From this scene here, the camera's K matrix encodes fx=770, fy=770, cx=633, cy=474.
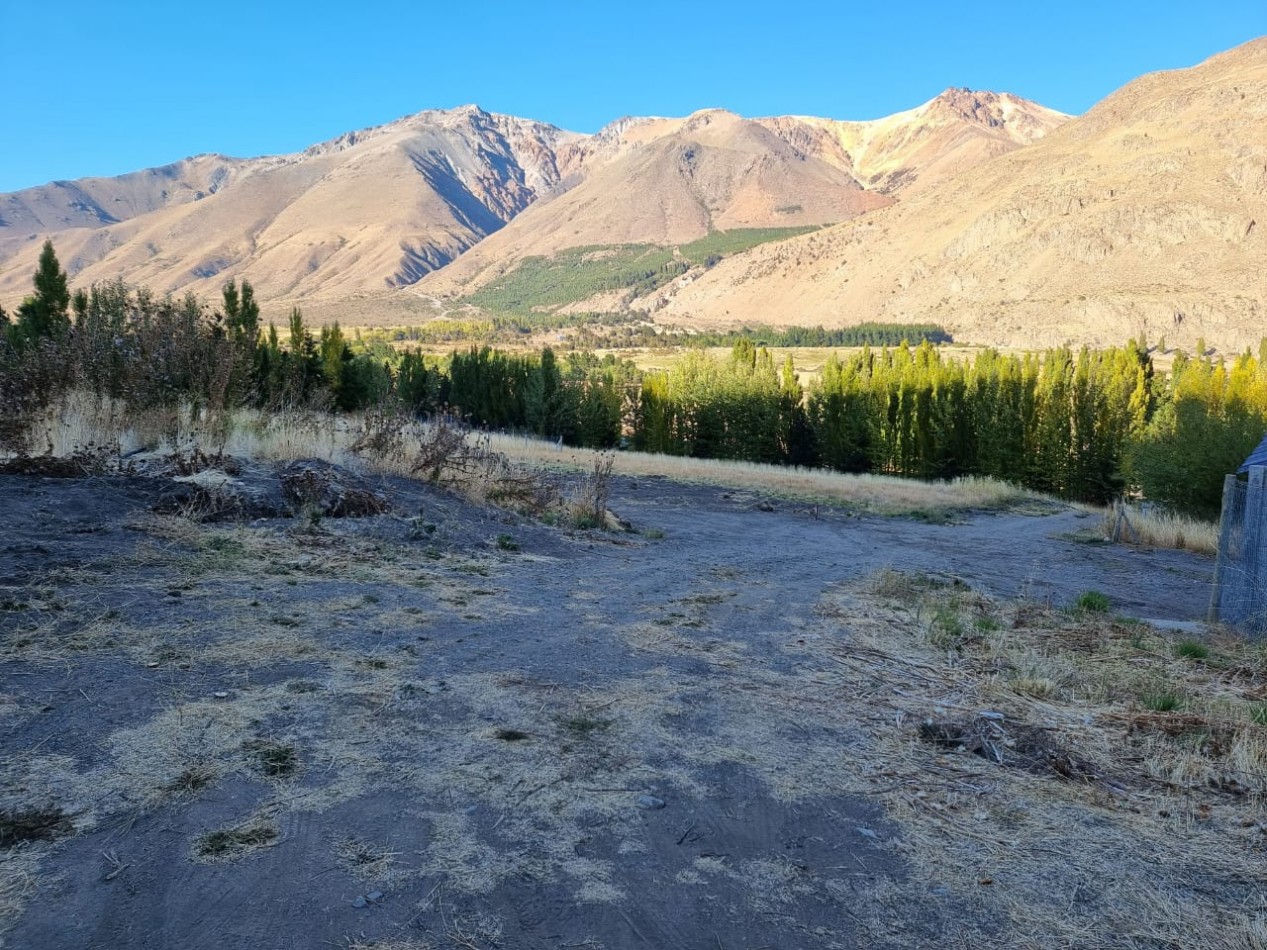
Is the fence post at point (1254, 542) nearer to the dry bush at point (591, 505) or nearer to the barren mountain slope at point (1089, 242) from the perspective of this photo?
the dry bush at point (591, 505)

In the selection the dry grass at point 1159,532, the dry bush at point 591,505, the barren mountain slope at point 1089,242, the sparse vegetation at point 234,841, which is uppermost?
the barren mountain slope at point 1089,242

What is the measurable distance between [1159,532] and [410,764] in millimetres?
20011

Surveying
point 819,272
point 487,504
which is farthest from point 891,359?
point 819,272

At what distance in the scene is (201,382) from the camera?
399 inches

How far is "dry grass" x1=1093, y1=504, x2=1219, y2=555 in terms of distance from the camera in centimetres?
1750

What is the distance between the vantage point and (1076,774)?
4.03 m

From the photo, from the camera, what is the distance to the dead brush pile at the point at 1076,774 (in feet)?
9.50

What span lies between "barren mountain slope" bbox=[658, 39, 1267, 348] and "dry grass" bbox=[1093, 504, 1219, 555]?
10733 centimetres

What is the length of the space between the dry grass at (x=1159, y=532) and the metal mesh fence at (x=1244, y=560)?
9.29 meters

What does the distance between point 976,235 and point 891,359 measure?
412ft

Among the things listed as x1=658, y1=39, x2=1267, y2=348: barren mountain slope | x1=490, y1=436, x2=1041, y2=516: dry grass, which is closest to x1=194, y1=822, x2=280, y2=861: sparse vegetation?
x1=490, y1=436, x2=1041, y2=516: dry grass

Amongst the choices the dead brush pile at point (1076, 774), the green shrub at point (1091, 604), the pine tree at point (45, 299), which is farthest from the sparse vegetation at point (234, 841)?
the pine tree at point (45, 299)

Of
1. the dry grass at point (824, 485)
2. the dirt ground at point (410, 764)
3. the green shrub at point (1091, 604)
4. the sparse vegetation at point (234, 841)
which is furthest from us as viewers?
the dry grass at point (824, 485)

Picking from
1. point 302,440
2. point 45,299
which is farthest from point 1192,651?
point 45,299
